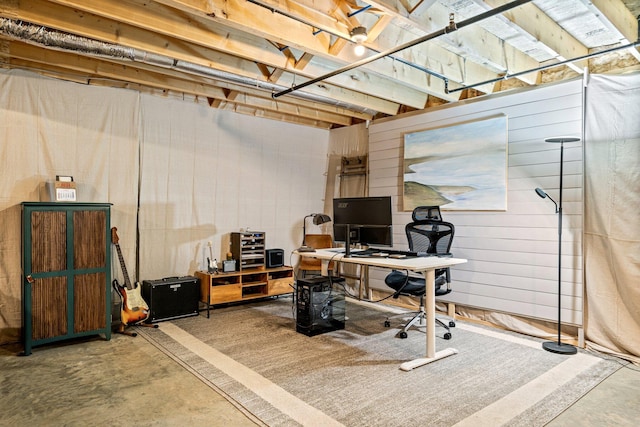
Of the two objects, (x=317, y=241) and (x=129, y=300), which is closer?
(x=129, y=300)

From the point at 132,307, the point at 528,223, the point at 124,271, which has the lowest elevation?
the point at 132,307

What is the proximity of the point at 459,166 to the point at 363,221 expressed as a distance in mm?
1579

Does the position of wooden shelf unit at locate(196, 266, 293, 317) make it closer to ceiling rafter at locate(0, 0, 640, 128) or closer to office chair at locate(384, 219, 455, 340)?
office chair at locate(384, 219, 455, 340)

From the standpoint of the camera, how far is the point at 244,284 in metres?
5.14

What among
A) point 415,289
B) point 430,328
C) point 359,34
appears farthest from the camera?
point 415,289

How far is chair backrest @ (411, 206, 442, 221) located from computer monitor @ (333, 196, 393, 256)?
27.9 inches

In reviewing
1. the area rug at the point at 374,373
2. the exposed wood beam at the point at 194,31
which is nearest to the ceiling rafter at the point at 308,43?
the exposed wood beam at the point at 194,31

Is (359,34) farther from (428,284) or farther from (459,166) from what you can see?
(459,166)

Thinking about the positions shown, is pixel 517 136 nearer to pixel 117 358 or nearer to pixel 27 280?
pixel 117 358

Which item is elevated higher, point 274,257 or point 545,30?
point 545,30

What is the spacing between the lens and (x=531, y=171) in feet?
13.4

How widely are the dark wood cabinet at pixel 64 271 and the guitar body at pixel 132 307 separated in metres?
0.22

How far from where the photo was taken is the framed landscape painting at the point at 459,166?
4352mm

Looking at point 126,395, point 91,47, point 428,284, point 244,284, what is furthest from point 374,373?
point 91,47
